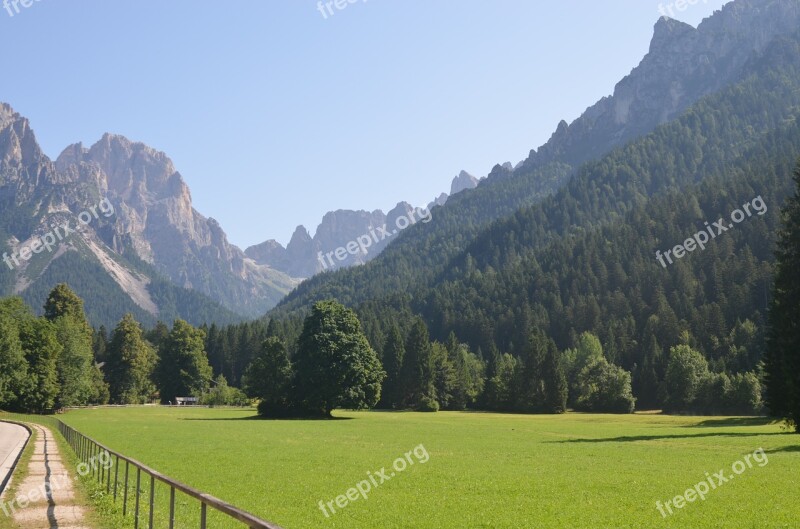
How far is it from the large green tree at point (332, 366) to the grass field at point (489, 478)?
34240 millimetres

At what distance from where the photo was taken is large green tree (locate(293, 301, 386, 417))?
90812 mm

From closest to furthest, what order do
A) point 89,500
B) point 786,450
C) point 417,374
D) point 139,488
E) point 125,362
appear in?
point 139,488
point 89,500
point 786,450
point 417,374
point 125,362

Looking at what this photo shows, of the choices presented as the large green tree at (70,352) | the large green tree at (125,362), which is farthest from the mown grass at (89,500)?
the large green tree at (125,362)

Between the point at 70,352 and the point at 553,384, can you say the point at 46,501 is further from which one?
the point at 553,384

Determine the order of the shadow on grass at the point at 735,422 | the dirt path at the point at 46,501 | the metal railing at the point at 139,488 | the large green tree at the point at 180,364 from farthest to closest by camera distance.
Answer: the large green tree at the point at 180,364 < the shadow on grass at the point at 735,422 < the dirt path at the point at 46,501 < the metal railing at the point at 139,488

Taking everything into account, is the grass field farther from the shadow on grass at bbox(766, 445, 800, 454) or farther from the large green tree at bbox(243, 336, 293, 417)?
the large green tree at bbox(243, 336, 293, 417)

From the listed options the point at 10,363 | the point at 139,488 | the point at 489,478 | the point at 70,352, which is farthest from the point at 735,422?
the point at 70,352

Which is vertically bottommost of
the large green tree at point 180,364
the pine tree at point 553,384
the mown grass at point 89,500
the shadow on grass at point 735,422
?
the shadow on grass at point 735,422

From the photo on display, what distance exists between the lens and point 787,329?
48469 millimetres

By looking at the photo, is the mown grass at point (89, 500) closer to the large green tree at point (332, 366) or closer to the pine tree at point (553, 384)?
A: the large green tree at point (332, 366)

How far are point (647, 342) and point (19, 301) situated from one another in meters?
128

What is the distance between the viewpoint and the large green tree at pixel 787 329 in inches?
1855

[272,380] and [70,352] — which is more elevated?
[70,352]

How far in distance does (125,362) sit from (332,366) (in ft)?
208
